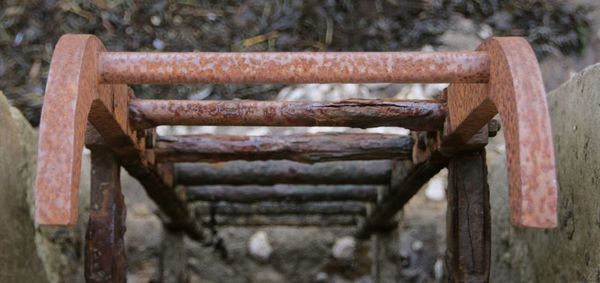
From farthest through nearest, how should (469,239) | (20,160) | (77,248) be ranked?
(77,248), (20,160), (469,239)

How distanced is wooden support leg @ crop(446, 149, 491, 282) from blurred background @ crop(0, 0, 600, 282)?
151 cm

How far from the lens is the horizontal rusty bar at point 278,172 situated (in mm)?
2164

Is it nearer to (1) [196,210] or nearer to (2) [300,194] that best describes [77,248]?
(1) [196,210]

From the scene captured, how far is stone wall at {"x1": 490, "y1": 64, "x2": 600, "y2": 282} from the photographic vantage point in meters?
1.67

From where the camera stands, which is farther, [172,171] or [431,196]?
[431,196]

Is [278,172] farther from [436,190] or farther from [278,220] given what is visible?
[436,190]

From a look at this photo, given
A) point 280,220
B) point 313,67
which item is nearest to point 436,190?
point 280,220

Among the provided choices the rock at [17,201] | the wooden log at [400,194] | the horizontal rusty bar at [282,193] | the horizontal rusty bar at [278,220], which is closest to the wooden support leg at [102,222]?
the rock at [17,201]

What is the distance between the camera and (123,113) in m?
1.42

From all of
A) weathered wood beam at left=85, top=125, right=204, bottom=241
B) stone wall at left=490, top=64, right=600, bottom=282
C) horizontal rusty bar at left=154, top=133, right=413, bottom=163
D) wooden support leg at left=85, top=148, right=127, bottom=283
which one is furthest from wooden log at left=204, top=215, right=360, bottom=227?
wooden support leg at left=85, top=148, right=127, bottom=283

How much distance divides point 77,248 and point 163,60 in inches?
55.7

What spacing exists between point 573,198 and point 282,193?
38.7 inches

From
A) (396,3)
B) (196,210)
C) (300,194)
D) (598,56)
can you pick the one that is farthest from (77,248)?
(598,56)

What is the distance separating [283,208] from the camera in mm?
2771
